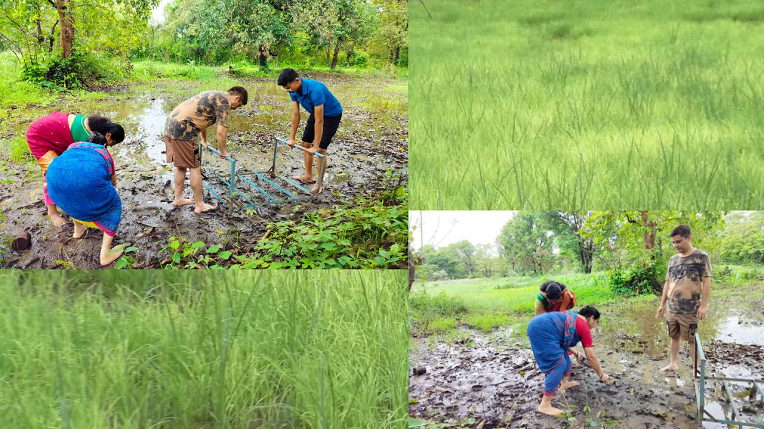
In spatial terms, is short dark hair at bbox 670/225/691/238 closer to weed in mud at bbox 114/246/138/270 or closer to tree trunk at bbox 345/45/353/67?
weed in mud at bbox 114/246/138/270

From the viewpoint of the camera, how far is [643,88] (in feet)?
16.2

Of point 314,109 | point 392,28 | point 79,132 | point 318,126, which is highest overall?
point 392,28

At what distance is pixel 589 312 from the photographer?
3.22m

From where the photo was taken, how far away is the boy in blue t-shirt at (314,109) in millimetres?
5004

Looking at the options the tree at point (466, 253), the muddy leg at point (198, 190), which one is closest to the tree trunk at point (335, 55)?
the muddy leg at point (198, 190)

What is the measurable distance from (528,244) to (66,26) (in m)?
5.22

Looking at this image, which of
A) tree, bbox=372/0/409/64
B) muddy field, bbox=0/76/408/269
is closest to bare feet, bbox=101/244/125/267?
muddy field, bbox=0/76/408/269

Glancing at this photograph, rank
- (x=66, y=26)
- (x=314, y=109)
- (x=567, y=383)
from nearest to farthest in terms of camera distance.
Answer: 1. (x=567, y=383)
2. (x=314, y=109)
3. (x=66, y=26)

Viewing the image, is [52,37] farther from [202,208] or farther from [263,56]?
[202,208]

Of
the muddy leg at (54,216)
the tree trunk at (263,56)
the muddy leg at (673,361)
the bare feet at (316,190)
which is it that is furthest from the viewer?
the tree trunk at (263,56)

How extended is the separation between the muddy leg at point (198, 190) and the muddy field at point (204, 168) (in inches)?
4.0

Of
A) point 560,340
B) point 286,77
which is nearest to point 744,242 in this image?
point 560,340

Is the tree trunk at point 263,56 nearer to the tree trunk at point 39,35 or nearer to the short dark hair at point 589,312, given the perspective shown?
the tree trunk at point 39,35

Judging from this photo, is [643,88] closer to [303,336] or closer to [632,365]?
[632,365]
